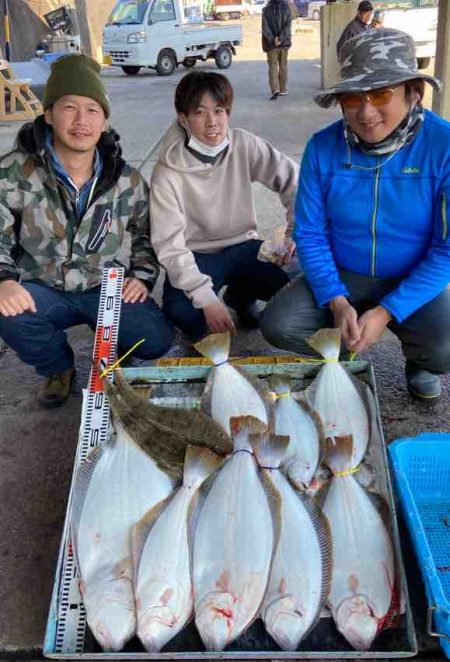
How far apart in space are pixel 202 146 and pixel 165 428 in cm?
139

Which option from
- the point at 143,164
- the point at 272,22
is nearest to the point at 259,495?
the point at 143,164

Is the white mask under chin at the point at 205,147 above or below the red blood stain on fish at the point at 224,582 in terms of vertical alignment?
above

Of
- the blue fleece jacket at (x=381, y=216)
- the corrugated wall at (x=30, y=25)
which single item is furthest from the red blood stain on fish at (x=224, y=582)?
the corrugated wall at (x=30, y=25)

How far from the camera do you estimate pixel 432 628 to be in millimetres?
1620

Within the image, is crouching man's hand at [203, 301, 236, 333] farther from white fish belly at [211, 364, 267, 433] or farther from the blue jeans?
white fish belly at [211, 364, 267, 433]

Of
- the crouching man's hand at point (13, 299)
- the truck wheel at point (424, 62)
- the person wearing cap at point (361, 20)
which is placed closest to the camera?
Answer: the crouching man's hand at point (13, 299)

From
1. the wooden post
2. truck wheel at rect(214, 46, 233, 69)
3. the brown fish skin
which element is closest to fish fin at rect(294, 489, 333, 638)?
the brown fish skin

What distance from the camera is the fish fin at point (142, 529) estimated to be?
170 centimetres

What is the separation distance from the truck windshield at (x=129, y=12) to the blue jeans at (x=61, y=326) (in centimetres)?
1675

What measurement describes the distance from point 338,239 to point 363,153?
0.38 meters

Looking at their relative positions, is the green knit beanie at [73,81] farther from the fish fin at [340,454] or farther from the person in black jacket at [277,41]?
the person in black jacket at [277,41]

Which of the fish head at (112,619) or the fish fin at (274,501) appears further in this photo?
the fish fin at (274,501)

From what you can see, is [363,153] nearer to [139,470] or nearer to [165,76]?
[139,470]

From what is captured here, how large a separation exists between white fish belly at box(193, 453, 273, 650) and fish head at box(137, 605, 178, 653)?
8 centimetres
